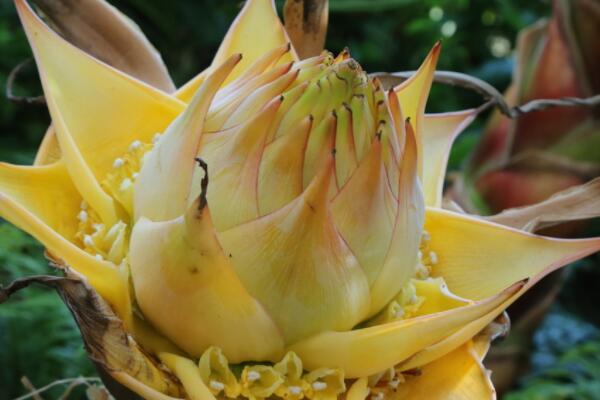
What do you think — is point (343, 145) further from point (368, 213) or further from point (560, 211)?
point (560, 211)

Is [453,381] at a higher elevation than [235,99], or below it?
below

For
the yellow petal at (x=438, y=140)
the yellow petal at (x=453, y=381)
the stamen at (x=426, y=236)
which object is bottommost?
the yellow petal at (x=453, y=381)

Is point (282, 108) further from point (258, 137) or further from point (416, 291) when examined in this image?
point (416, 291)

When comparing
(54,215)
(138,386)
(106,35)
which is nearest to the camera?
(138,386)

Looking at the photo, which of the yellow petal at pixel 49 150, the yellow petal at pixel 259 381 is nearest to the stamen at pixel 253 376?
the yellow petal at pixel 259 381

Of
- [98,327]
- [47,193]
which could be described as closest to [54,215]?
[47,193]

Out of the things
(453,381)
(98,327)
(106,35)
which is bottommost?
(453,381)

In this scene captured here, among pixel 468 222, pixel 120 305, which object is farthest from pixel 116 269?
pixel 468 222

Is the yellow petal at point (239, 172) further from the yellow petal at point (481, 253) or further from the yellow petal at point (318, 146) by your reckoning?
the yellow petal at point (481, 253)
